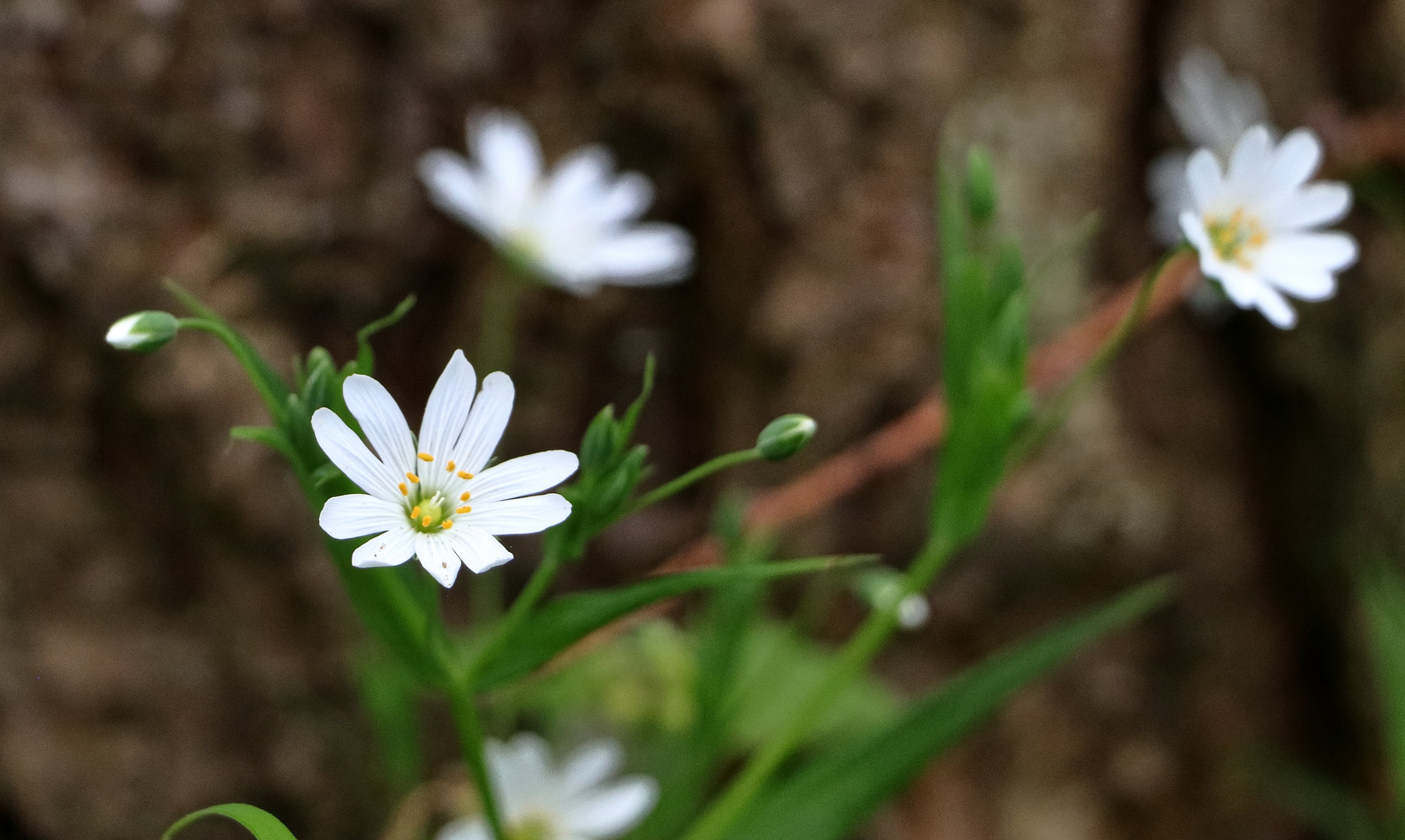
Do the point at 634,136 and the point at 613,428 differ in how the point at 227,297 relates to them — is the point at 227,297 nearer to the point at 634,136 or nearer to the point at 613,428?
the point at 634,136

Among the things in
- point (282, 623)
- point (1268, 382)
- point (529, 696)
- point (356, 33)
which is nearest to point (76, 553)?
point (282, 623)

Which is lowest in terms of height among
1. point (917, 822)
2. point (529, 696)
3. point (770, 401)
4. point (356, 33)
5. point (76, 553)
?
point (917, 822)

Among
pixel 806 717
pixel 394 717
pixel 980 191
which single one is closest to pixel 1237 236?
pixel 980 191

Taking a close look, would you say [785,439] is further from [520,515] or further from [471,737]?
[471,737]

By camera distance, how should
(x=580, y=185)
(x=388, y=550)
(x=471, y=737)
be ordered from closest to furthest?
(x=388, y=550)
(x=471, y=737)
(x=580, y=185)

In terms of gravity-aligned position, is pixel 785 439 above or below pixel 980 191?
below

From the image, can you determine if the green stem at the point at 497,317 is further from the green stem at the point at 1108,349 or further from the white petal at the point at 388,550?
the white petal at the point at 388,550
